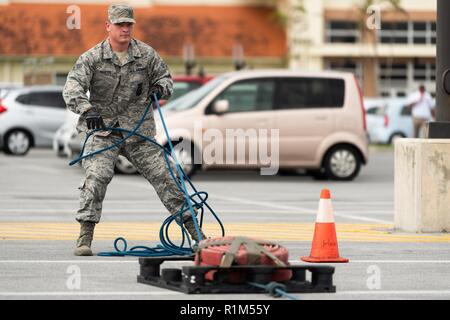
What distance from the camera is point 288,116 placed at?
2350cm

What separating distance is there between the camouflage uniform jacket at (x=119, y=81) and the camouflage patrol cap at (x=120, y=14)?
9.9 inches

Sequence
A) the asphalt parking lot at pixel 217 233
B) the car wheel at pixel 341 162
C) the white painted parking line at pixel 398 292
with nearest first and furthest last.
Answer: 1. the white painted parking line at pixel 398 292
2. the asphalt parking lot at pixel 217 233
3. the car wheel at pixel 341 162

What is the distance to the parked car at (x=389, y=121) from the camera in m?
43.6

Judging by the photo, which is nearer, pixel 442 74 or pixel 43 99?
pixel 442 74

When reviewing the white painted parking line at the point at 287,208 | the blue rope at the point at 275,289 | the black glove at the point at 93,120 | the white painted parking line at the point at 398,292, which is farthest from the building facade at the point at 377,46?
the blue rope at the point at 275,289

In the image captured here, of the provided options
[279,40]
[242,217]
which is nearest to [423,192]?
[242,217]

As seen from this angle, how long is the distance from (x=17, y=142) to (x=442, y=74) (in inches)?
864

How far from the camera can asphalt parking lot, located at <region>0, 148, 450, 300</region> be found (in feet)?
30.4

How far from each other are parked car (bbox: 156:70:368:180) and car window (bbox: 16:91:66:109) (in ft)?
35.0

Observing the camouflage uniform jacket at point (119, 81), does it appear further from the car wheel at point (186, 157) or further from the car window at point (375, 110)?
the car window at point (375, 110)

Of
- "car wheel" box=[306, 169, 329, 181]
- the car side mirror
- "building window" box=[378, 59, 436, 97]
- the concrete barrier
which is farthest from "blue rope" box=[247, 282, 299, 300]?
"building window" box=[378, 59, 436, 97]

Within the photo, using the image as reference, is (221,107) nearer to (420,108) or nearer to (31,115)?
Answer: (31,115)

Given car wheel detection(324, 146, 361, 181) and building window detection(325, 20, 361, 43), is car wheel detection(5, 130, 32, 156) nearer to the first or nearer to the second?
car wheel detection(324, 146, 361, 181)

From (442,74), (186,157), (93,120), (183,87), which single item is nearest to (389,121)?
(183,87)
